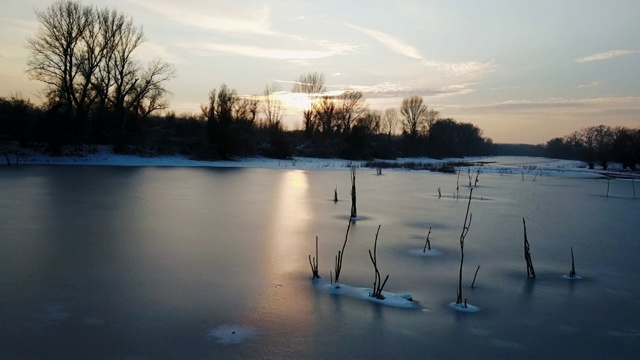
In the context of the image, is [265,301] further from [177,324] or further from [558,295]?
[558,295]

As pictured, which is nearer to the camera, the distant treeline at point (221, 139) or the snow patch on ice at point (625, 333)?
the snow patch on ice at point (625, 333)

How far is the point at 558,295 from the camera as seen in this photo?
4.84 m

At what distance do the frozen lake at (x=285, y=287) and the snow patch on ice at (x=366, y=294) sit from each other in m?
0.12

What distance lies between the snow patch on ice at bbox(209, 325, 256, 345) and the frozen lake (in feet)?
0.05

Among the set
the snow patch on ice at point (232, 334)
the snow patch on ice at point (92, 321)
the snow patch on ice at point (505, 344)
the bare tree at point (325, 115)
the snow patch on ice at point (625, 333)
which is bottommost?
the snow patch on ice at point (505, 344)

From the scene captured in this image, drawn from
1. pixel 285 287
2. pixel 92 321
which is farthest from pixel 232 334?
pixel 285 287

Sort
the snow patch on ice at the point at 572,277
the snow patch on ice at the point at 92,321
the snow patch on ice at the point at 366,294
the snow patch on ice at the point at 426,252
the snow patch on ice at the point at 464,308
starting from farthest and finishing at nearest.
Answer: the snow patch on ice at the point at 426,252
the snow patch on ice at the point at 572,277
the snow patch on ice at the point at 366,294
the snow patch on ice at the point at 464,308
the snow patch on ice at the point at 92,321

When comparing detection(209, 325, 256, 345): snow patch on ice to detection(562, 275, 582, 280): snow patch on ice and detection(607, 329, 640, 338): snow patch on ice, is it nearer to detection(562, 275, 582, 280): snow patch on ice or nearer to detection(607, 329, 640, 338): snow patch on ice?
detection(607, 329, 640, 338): snow patch on ice

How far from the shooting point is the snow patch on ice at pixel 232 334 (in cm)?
→ 338

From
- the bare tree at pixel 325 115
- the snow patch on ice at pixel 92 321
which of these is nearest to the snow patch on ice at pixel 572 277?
the snow patch on ice at pixel 92 321

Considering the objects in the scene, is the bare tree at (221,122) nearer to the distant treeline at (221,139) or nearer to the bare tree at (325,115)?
the distant treeline at (221,139)

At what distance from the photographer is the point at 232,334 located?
349 cm

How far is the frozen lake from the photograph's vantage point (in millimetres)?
3381

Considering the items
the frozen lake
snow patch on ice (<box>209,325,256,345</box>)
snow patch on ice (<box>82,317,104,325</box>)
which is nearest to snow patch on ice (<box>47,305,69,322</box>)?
the frozen lake
